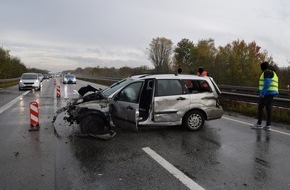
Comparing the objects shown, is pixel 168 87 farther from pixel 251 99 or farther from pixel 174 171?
pixel 251 99

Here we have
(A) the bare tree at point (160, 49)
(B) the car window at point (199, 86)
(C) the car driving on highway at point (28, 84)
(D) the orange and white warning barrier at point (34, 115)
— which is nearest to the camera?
(B) the car window at point (199, 86)

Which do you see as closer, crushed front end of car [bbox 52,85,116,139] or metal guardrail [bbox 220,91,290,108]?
crushed front end of car [bbox 52,85,116,139]

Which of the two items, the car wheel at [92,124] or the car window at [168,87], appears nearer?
the car wheel at [92,124]

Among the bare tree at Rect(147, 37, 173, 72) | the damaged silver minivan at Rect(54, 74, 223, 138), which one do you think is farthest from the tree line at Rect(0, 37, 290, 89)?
the damaged silver minivan at Rect(54, 74, 223, 138)

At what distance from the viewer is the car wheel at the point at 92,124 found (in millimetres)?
7367

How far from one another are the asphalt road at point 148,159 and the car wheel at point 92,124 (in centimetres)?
26

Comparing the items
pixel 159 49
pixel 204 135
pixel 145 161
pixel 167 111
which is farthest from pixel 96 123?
pixel 159 49

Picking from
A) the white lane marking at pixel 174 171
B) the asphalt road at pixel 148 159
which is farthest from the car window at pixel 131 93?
the white lane marking at pixel 174 171

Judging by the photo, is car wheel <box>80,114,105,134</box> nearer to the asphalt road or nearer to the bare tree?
the asphalt road

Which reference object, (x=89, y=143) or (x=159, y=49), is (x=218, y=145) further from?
(x=159, y=49)

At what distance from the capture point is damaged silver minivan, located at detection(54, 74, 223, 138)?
7.44 metres

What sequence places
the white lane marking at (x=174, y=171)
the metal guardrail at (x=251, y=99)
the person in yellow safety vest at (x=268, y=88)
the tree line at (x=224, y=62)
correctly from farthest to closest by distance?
the tree line at (x=224, y=62) → the metal guardrail at (x=251, y=99) → the person in yellow safety vest at (x=268, y=88) → the white lane marking at (x=174, y=171)

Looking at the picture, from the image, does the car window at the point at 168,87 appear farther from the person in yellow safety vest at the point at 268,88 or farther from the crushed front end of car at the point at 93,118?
the person in yellow safety vest at the point at 268,88

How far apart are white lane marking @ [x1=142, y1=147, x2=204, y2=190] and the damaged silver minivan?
4.24 ft
